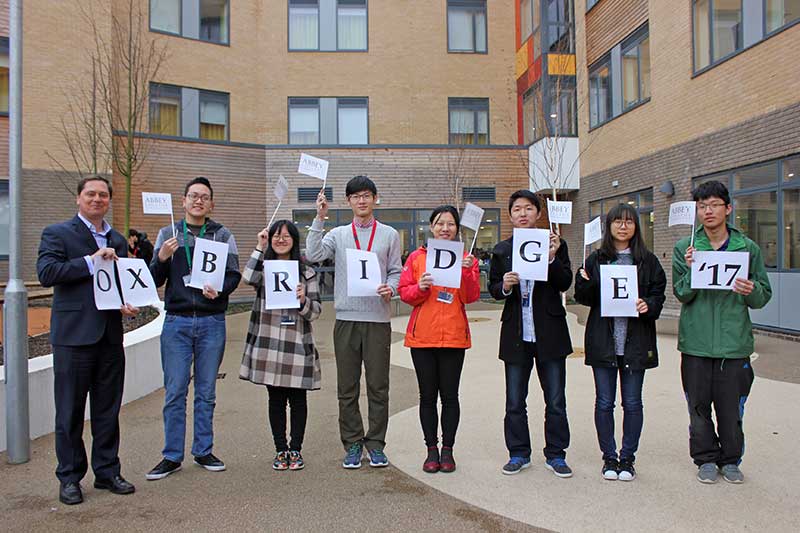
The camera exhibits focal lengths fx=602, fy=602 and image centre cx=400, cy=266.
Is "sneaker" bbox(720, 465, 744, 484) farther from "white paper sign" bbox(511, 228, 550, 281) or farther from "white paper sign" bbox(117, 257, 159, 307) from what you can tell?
"white paper sign" bbox(117, 257, 159, 307)

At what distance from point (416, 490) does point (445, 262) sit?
1597mm

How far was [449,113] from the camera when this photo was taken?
20.4 m

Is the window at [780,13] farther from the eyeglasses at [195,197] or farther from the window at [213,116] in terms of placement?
the window at [213,116]

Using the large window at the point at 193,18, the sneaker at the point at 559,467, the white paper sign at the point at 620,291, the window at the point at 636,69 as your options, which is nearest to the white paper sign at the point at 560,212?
the white paper sign at the point at 620,291

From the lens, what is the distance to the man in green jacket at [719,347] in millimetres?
4242

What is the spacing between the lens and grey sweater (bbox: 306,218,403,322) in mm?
4613

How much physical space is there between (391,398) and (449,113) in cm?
1523

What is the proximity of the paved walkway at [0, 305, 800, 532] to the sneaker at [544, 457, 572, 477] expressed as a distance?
0.06 meters

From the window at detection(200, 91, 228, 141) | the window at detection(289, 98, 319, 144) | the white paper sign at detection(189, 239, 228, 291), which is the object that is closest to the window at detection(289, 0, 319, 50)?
the window at detection(289, 98, 319, 144)

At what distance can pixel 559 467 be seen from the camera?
14.3 ft

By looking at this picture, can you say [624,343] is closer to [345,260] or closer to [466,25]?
[345,260]

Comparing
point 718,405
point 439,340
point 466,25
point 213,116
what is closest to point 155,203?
point 439,340

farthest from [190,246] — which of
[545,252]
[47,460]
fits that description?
[545,252]

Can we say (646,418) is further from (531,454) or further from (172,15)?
(172,15)
